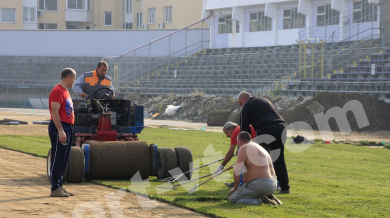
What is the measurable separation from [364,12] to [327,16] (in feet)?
10.7

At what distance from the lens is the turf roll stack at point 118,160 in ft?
38.1

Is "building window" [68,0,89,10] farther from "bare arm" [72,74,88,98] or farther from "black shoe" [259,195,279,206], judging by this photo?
"black shoe" [259,195,279,206]

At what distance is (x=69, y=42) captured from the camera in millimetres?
53719

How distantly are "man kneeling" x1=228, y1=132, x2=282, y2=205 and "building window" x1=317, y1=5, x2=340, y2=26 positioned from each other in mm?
A: 31037

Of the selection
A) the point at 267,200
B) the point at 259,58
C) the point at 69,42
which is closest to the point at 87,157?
the point at 267,200

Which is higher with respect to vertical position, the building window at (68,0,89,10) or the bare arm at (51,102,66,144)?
the building window at (68,0,89,10)

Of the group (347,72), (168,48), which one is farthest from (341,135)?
(168,48)

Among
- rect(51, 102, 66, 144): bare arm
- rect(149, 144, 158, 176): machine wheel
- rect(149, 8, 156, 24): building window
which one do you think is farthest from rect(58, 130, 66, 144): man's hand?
rect(149, 8, 156, 24): building window

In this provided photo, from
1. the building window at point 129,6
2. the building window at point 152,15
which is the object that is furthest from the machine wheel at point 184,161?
the building window at point 129,6

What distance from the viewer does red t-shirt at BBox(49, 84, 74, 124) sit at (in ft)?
31.8

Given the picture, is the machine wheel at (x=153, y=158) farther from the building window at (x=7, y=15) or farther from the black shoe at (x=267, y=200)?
the building window at (x=7, y=15)

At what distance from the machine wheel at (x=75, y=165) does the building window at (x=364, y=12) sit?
1135 inches

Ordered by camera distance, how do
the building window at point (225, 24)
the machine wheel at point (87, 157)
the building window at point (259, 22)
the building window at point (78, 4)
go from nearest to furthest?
the machine wheel at point (87, 157)
the building window at point (259, 22)
the building window at point (225, 24)
the building window at point (78, 4)

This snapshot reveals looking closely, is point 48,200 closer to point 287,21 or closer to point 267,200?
point 267,200
